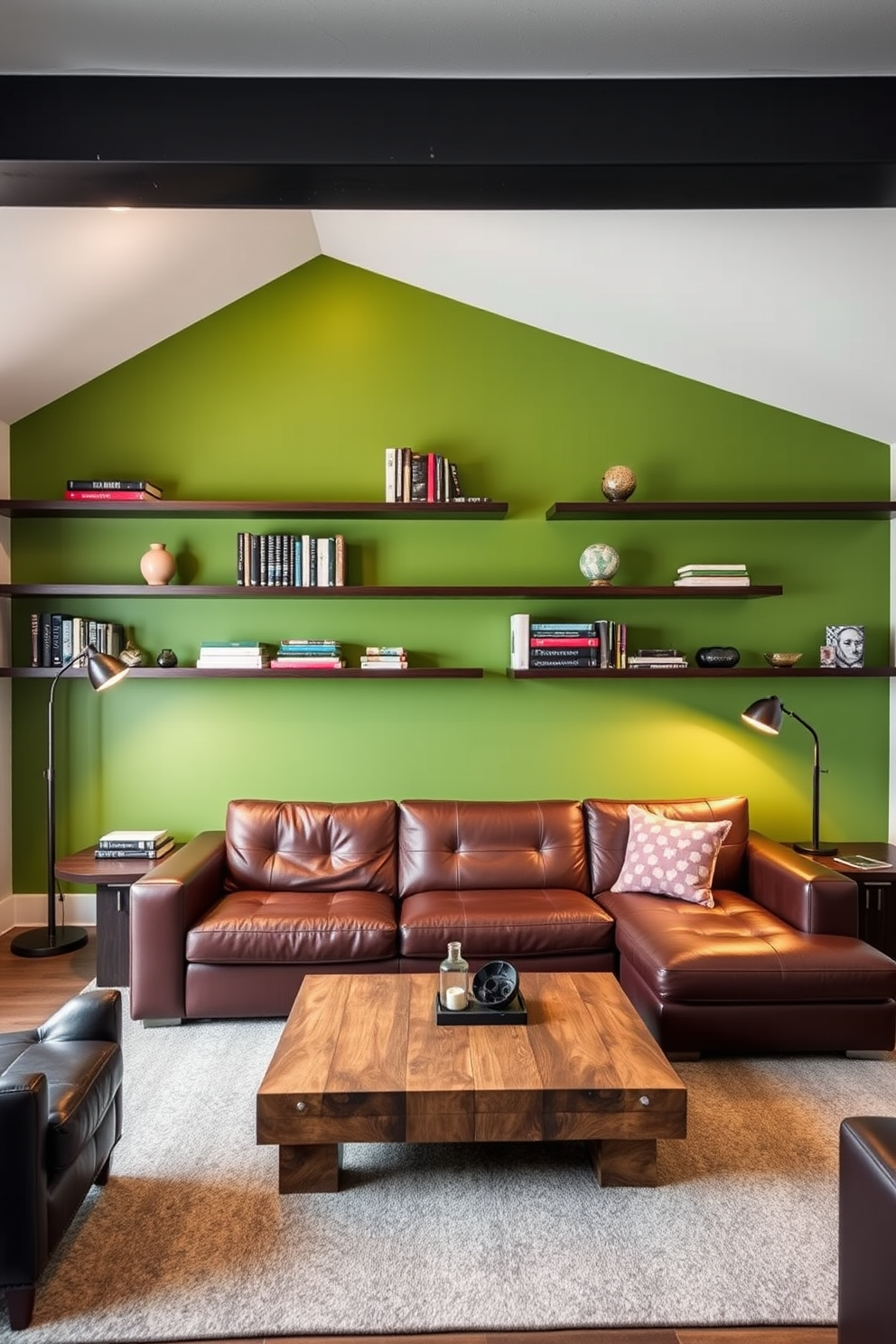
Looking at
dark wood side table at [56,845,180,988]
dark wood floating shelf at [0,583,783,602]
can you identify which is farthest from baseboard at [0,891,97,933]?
dark wood floating shelf at [0,583,783,602]

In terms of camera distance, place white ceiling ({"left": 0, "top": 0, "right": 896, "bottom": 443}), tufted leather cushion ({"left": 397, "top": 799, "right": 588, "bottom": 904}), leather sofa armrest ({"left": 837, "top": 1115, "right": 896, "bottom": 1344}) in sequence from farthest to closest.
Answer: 1. tufted leather cushion ({"left": 397, "top": 799, "right": 588, "bottom": 904})
2. white ceiling ({"left": 0, "top": 0, "right": 896, "bottom": 443})
3. leather sofa armrest ({"left": 837, "top": 1115, "right": 896, "bottom": 1344})

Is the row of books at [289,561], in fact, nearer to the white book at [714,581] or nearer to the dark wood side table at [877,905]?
the white book at [714,581]

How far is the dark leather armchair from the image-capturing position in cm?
176

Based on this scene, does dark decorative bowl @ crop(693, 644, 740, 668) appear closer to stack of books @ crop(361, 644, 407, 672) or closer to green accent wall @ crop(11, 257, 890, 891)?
green accent wall @ crop(11, 257, 890, 891)

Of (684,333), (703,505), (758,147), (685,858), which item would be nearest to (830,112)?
(758,147)

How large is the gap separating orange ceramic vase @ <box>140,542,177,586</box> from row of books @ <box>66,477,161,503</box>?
0.81ft

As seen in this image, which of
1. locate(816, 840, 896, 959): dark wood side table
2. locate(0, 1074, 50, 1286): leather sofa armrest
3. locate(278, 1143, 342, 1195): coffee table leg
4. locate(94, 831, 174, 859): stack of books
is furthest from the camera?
locate(94, 831, 174, 859): stack of books

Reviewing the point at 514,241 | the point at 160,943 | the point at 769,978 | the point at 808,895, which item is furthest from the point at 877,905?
the point at 514,241

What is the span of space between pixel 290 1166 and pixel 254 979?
1162 millimetres

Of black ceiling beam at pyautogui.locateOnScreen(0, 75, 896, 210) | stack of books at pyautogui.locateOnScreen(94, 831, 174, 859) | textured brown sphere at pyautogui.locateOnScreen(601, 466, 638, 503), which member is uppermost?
black ceiling beam at pyautogui.locateOnScreen(0, 75, 896, 210)

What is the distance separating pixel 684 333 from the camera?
3980mm

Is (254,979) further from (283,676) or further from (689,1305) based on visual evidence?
(689,1305)

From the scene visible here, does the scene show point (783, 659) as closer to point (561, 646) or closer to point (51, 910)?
point (561, 646)

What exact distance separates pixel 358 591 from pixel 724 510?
184 cm
